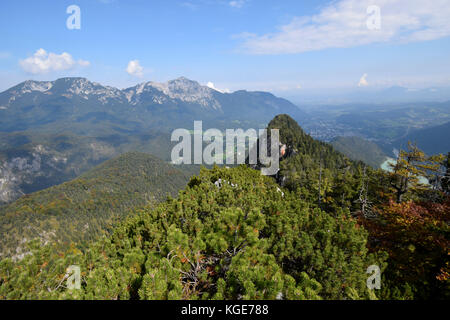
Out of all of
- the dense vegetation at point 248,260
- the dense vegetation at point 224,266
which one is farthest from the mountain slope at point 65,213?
the dense vegetation at point 224,266

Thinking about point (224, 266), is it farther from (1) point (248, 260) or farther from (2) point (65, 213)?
(2) point (65, 213)

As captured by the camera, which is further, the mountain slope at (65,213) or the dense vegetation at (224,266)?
the mountain slope at (65,213)

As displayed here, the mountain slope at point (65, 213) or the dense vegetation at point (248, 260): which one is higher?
the dense vegetation at point (248, 260)

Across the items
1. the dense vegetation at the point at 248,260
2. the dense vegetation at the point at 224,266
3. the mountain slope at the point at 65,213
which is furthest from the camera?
the mountain slope at the point at 65,213

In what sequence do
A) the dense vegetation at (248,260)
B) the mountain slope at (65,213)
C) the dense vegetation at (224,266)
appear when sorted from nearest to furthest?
the dense vegetation at (224,266) → the dense vegetation at (248,260) → the mountain slope at (65,213)

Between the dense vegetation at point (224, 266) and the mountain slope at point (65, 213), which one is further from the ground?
the dense vegetation at point (224, 266)

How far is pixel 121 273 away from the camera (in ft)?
25.2

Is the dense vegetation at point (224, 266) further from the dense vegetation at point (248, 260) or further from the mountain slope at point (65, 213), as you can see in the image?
the mountain slope at point (65, 213)

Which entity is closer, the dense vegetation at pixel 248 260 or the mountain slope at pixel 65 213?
the dense vegetation at pixel 248 260

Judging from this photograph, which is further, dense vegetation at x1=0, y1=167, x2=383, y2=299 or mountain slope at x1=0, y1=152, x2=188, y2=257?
mountain slope at x1=0, y1=152, x2=188, y2=257

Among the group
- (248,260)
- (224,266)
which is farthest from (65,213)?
(248,260)

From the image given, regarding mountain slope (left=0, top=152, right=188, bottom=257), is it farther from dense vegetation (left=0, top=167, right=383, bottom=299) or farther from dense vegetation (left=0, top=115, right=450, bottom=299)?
dense vegetation (left=0, top=167, right=383, bottom=299)

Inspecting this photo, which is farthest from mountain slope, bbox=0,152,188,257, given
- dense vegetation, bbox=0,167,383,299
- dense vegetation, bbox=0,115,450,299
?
dense vegetation, bbox=0,167,383,299
